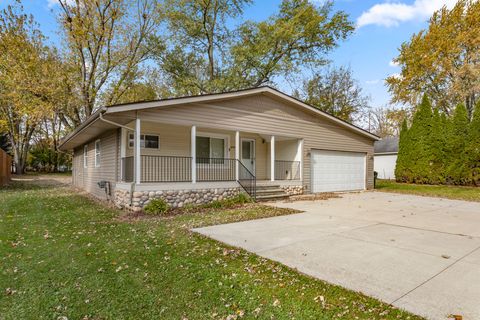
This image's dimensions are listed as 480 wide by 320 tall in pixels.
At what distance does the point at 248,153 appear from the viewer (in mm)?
13500

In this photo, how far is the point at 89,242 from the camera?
5188 millimetres

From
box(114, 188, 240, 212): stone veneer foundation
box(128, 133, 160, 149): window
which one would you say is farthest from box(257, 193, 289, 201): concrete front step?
box(128, 133, 160, 149): window

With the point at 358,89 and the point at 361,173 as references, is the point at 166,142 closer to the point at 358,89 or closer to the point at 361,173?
the point at 361,173

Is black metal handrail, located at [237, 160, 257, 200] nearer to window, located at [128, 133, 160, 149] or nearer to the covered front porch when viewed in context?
the covered front porch

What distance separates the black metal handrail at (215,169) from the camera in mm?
11477

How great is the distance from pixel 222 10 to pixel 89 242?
1966 cm

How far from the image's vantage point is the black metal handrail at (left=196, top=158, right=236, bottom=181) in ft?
37.7

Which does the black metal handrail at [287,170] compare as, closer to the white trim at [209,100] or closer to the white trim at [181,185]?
the white trim at [209,100]

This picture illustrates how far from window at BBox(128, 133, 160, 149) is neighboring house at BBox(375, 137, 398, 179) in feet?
73.0

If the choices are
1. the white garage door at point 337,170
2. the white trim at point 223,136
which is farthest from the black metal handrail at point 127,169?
the white garage door at point 337,170

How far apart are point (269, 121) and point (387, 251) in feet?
26.8

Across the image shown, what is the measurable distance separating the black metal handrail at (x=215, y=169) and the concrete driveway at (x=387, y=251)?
4696 mm

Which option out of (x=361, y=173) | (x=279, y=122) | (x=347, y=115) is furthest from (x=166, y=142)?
(x=347, y=115)

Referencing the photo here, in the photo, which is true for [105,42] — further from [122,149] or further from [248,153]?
[248,153]
